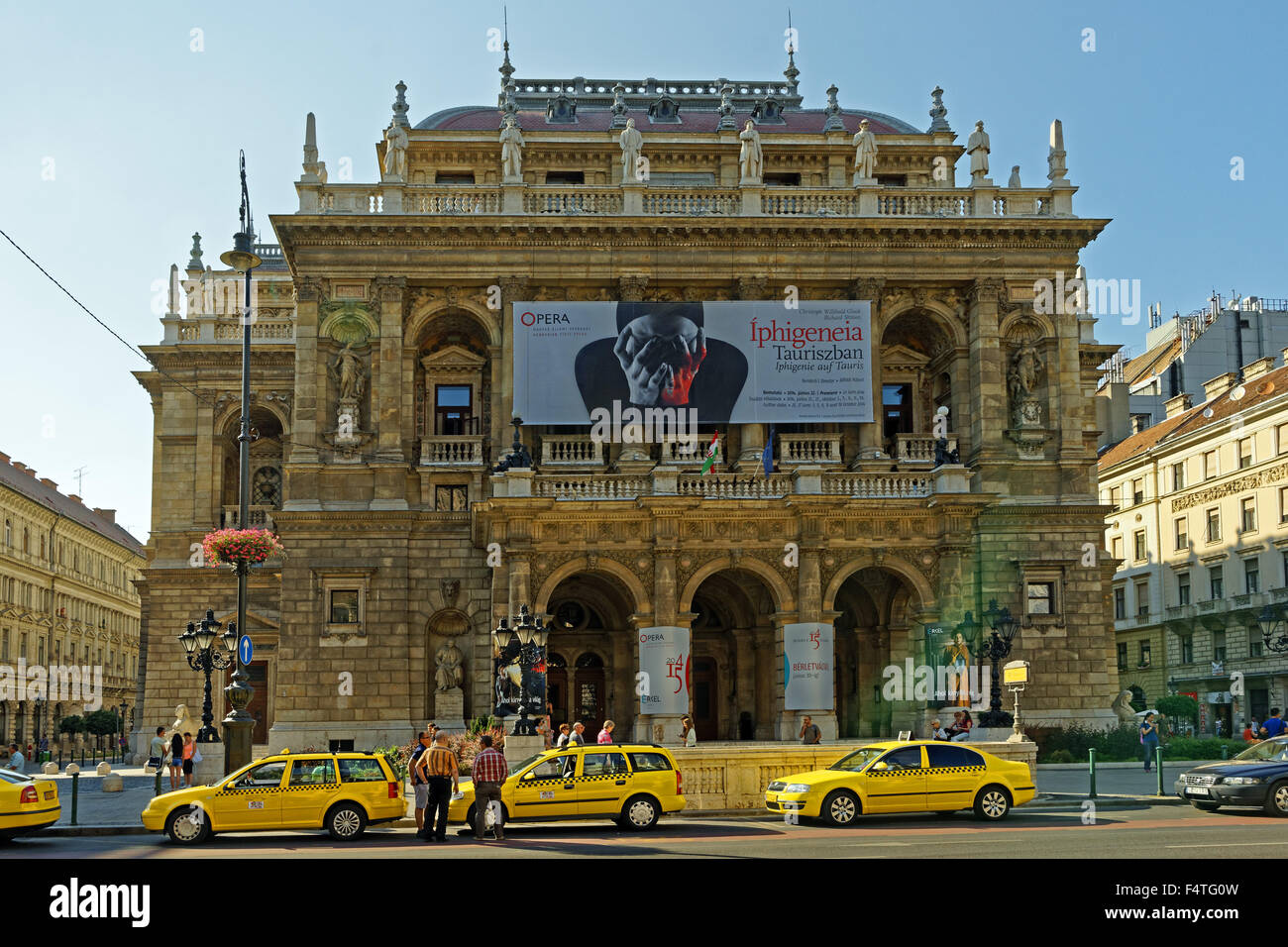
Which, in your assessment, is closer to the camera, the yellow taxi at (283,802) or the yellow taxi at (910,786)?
the yellow taxi at (283,802)

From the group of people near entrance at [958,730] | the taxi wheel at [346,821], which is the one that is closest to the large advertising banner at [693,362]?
the group of people near entrance at [958,730]

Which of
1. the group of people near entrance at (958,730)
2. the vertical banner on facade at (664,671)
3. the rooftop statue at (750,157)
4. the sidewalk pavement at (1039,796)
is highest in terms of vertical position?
the rooftop statue at (750,157)

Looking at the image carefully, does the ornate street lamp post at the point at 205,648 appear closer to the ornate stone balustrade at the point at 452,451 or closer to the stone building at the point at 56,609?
the ornate stone balustrade at the point at 452,451

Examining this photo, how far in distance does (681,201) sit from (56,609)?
180 ft

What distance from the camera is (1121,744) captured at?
1491 inches

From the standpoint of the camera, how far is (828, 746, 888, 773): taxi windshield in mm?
21969

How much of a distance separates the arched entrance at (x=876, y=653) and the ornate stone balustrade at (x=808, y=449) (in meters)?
3.80

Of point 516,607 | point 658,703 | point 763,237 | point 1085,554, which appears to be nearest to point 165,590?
point 516,607

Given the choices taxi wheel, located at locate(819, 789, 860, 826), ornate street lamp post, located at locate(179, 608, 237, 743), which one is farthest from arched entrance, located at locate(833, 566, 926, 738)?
ornate street lamp post, located at locate(179, 608, 237, 743)

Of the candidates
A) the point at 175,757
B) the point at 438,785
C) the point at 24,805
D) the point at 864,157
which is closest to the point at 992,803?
the point at 438,785

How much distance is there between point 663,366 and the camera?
41312mm

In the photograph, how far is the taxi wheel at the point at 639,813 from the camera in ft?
71.0

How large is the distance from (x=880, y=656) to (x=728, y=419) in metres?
9.04

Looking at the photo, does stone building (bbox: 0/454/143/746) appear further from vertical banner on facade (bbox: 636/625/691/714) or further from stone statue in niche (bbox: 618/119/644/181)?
stone statue in niche (bbox: 618/119/644/181)
